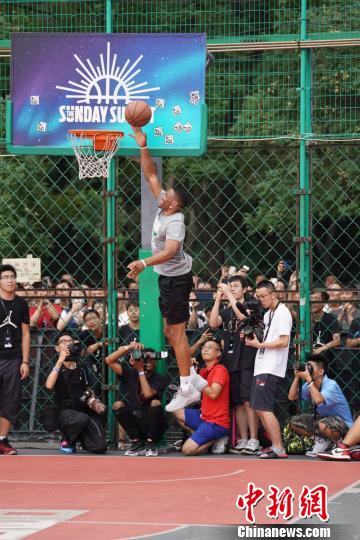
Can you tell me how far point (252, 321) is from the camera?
14.9 m

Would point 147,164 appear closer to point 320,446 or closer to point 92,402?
point 92,402

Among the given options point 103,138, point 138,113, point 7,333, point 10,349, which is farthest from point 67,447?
point 138,113

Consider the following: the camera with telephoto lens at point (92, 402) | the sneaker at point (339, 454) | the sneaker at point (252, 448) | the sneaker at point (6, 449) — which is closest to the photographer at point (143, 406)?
the camera with telephoto lens at point (92, 402)

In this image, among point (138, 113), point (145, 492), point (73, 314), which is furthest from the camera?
point (73, 314)

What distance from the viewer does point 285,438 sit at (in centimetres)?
1495

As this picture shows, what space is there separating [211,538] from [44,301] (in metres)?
7.68

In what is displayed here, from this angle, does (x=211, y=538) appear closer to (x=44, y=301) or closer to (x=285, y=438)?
(x=285, y=438)

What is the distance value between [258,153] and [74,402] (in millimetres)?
4149

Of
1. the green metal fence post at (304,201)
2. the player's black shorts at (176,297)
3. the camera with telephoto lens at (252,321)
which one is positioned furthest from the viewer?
the green metal fence post at (304,201)

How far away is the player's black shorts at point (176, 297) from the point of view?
47.3 ft

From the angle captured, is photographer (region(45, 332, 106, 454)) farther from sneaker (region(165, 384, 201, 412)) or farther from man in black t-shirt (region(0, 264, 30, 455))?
sneaker (region(165, 384, 201, 412))

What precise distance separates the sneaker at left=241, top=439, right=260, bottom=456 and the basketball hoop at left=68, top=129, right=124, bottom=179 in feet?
11.2

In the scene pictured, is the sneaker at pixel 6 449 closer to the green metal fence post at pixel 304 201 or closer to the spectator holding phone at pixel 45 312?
the spectator holding phone at pixel 45 312

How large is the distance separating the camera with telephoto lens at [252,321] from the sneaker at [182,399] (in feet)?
2.81
